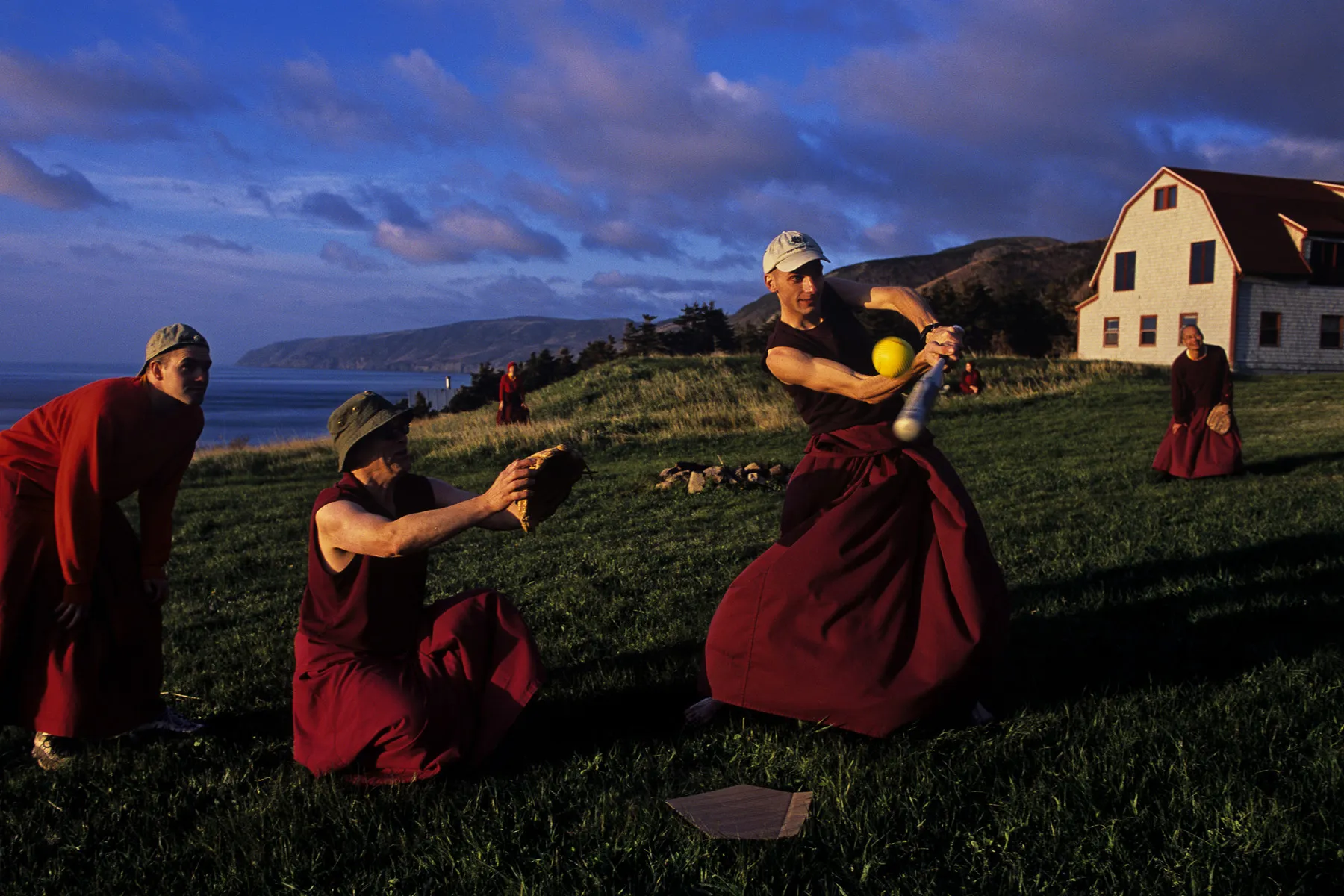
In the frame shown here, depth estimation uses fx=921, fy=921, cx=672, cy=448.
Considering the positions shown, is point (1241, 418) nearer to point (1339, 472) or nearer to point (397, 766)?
point (1339, 472)

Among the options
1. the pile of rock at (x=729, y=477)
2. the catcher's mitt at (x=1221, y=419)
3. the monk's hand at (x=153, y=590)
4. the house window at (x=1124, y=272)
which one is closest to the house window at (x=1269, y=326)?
the house window at (x=1124, y=272)

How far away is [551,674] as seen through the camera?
202 inches

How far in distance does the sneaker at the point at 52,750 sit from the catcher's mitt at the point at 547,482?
2.53m

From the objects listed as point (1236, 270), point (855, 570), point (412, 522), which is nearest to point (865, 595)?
point (855, 570)

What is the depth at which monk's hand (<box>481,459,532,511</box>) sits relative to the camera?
3.19 m

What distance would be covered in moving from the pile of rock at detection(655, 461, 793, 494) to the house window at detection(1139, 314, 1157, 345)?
102 ft

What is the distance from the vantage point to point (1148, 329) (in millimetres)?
38469

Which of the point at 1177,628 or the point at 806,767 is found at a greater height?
the point at 1177,628

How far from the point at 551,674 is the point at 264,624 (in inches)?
116

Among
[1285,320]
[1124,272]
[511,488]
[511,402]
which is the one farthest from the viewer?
[1124,272]

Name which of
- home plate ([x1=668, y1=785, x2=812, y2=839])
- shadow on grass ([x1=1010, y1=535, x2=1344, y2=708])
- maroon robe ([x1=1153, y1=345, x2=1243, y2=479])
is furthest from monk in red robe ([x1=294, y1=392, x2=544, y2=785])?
maroon robe ([x1=1153, y1=345, x2=1243, y2=479])

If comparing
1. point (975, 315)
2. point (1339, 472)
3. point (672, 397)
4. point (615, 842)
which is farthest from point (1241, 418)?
point (975, 315)

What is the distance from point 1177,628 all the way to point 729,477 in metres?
7.96

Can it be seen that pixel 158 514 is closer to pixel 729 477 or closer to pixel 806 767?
pixel 806 767
